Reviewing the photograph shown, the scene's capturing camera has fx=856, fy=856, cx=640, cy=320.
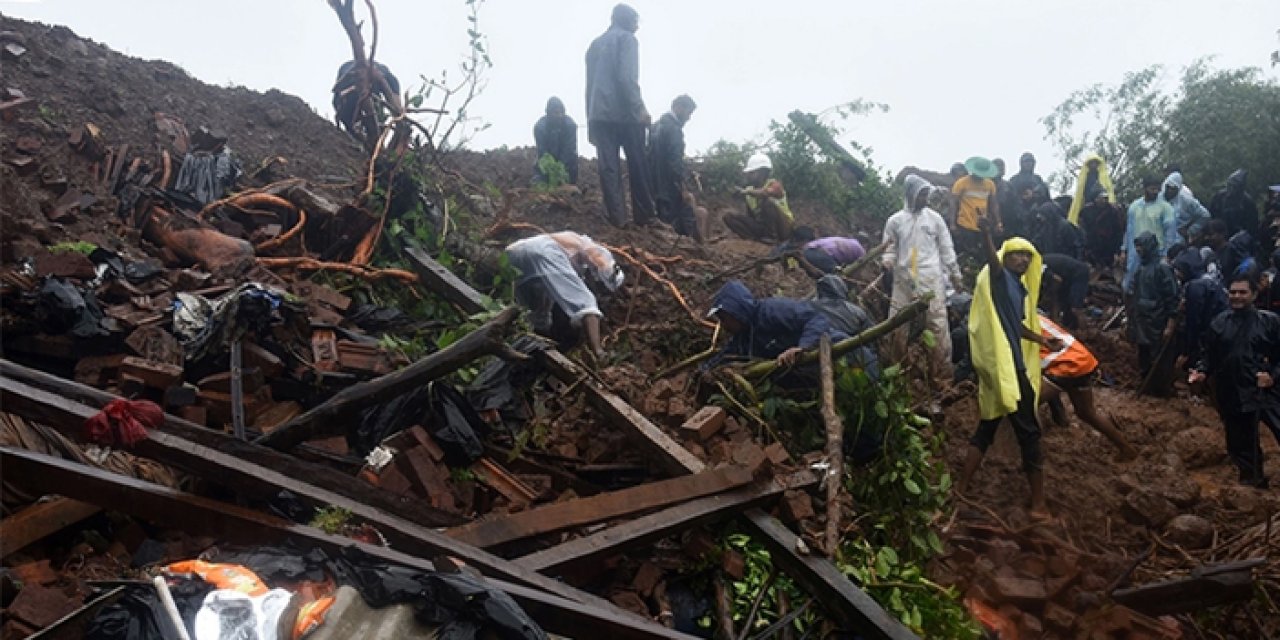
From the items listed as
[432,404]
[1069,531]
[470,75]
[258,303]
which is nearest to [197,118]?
[470,75]

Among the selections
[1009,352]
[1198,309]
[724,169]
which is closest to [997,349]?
[1009,352]

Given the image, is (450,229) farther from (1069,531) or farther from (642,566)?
(1069,531)

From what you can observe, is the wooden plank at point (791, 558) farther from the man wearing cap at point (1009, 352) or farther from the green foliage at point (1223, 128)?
the green foliage at point (1223, 128)

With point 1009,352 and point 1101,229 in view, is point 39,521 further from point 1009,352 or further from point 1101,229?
point 1101,229

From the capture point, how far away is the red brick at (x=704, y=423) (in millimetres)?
4699

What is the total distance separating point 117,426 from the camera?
326 centimetres

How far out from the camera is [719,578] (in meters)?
4.09

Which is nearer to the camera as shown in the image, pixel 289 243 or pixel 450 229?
pixel 289 243

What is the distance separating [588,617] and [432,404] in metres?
1.78

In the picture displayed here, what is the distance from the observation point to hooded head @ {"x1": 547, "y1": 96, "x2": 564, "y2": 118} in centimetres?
1173

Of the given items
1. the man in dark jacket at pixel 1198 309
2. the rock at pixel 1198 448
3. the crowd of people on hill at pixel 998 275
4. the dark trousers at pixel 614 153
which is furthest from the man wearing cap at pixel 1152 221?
the dark trousers at pixel 614 153

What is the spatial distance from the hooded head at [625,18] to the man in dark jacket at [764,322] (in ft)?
14.5

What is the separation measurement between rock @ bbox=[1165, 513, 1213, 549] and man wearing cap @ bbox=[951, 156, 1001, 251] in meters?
5.90

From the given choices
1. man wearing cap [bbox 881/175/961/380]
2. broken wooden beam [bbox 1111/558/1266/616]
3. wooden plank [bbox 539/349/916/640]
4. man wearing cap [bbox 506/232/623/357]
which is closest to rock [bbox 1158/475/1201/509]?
broken wooden beam [bbox 1111/558/1266/616]
